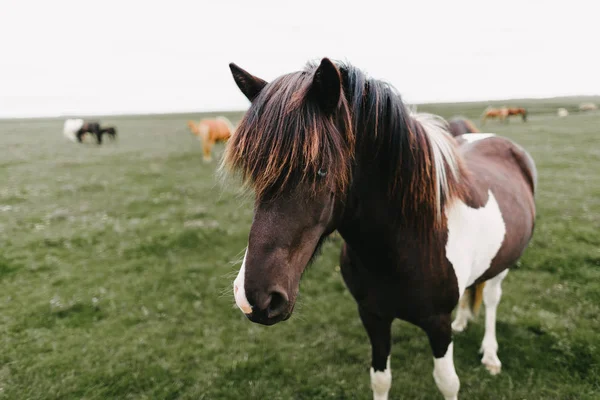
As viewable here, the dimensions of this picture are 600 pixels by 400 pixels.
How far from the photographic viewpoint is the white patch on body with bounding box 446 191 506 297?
2550 mm

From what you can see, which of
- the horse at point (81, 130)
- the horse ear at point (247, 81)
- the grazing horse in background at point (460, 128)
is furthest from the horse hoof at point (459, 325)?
the horse at point (81, 130)

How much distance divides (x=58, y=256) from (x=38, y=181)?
9.34m

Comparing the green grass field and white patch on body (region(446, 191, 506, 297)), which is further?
the green grass field

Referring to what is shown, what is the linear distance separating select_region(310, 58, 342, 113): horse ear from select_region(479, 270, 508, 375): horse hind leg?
3254 mm

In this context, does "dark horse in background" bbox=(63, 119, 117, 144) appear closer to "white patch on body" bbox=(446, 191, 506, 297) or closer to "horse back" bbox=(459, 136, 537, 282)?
"horse back" bbox=(459, 136, 537, 282)

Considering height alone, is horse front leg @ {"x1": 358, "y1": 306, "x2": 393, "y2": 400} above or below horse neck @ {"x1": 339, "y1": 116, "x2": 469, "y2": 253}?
below

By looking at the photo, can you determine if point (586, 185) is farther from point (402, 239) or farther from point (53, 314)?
point (53, 314)

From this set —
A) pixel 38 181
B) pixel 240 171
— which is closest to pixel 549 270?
pixel 240 171

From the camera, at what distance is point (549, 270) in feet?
18.7

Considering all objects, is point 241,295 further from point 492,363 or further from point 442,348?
point 492,363

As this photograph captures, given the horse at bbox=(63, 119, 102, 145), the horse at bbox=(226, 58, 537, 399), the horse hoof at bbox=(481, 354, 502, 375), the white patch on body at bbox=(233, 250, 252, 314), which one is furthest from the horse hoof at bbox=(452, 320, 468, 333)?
the horse at bbox=(63, 119, 102, 145)

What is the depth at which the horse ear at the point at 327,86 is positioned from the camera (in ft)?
5.17

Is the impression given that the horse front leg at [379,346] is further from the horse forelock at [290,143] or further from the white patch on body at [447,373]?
the horse forelock at [290,143]

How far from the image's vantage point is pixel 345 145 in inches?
68.5
